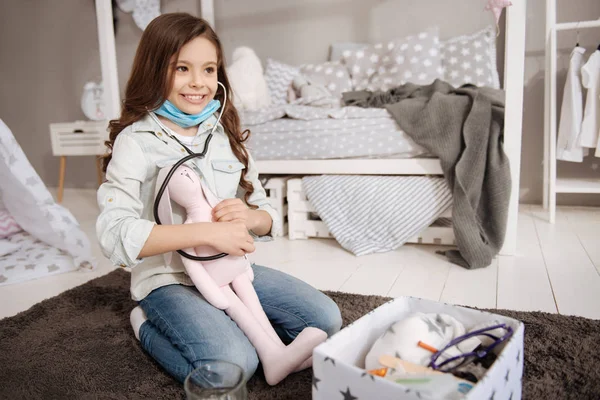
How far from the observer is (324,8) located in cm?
274

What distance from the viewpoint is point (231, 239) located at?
83cm

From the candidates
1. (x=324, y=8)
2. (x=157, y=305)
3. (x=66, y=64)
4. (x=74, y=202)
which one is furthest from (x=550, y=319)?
(x=66, y=64)

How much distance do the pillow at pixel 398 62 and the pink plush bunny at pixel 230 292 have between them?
5.75 ft

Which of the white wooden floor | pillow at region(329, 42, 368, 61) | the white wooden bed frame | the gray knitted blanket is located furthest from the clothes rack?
pillow at region(329, 42, 368, 61)

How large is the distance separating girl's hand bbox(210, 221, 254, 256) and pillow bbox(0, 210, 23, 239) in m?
1.29

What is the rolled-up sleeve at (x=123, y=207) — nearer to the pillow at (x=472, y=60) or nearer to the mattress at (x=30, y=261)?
the mattress at (x=30, y=261)

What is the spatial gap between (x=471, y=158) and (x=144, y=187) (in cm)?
108

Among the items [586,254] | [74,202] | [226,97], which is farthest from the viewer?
[74,202]

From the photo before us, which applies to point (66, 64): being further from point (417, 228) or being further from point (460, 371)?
point (460, 371)

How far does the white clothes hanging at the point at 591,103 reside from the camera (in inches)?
78.1

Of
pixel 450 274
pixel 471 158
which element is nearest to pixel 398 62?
pixel 471 158

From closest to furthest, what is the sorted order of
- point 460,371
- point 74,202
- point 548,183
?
point 460,371
point 548,183
point 74,202

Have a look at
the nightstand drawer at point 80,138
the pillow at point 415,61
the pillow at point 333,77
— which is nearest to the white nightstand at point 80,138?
the nightstand drawer at point 80,138

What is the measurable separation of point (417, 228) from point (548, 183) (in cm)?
95
